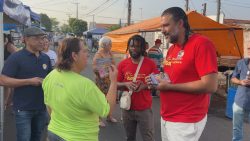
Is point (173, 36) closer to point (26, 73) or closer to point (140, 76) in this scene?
point (140, 76)

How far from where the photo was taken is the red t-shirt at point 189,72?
2805 mm

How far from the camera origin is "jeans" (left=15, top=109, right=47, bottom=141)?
416 centimetres

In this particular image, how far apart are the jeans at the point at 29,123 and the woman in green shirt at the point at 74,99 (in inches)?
52.8

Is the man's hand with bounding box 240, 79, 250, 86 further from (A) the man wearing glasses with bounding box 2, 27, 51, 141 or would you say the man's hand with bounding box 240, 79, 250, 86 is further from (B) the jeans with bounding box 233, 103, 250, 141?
(A) the man wearing glasses with bounding box 2, 27, 51, 141

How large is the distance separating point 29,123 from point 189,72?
7.25ft

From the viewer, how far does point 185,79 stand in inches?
116

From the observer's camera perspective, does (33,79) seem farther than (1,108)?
No

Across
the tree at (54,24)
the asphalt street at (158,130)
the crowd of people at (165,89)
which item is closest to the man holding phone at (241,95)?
the asphalt street at (158,130)

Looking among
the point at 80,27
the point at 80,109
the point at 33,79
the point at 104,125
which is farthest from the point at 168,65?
the point at 80,27

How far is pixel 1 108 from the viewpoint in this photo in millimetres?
4383

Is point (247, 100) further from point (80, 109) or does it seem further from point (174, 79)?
point (80, 109)

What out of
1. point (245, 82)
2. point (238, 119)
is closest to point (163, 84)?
point (245, 82)

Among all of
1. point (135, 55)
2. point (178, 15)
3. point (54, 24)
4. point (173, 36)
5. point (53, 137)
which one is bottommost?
point (53, 137)

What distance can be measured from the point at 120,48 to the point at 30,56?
10.3 metres
